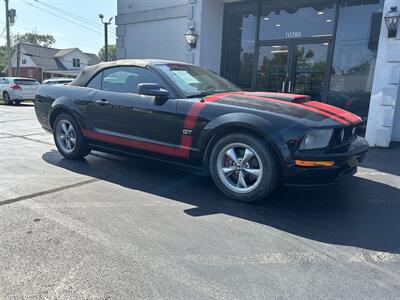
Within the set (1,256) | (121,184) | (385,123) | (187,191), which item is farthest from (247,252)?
(385,123)

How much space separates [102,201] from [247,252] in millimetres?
1728

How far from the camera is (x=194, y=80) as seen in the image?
4.41m

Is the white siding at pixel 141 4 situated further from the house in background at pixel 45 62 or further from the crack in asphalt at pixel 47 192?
the house in background at pixel 45 62

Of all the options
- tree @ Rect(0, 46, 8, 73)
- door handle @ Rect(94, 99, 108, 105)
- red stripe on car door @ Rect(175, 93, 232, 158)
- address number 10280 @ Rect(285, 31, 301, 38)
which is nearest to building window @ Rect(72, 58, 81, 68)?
tree @ Rect(0, 46, 8, 73)

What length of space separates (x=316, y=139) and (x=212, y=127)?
3.53ft

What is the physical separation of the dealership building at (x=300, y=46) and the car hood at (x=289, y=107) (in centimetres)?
377

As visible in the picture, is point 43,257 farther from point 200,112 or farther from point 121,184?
point 200,112

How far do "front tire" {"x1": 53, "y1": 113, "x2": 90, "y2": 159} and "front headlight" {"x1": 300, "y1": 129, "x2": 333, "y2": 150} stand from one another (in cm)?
320

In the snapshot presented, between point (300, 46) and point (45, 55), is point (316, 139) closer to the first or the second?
point (300, 46)

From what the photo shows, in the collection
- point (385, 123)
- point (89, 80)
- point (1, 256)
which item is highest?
point (89, 80)

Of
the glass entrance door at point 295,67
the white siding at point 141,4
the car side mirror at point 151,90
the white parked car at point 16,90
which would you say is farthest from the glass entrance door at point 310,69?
the white parked car at point 16,90

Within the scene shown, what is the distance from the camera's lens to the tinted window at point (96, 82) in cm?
485

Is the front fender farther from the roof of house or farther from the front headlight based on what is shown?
the roof of house

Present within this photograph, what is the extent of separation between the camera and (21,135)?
746cm
